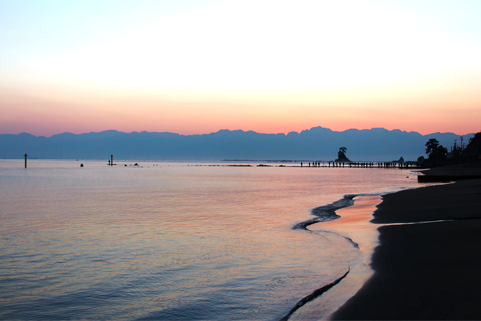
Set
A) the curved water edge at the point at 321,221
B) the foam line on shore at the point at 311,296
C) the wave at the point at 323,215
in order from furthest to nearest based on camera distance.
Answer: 1. the wave at the point at 323,215
2. the curved water edge at the point at 321,221
3. the foam line on shore at the point at 311,296

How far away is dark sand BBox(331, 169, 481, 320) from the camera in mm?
5348

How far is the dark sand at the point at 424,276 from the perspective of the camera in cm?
535

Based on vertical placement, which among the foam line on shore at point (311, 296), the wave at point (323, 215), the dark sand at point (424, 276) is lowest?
the wave at point (323, 215)

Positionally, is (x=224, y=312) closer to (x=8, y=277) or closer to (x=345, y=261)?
(x=345, y=261)

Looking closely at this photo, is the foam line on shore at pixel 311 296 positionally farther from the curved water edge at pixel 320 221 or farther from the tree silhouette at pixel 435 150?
the tree silhouette at pixel 435 150

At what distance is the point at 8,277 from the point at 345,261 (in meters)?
7.94

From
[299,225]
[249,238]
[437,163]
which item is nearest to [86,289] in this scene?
[249,238]

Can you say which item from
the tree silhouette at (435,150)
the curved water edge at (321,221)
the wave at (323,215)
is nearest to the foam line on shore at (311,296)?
the curved water edge at (321,221)

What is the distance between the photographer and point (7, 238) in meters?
11.6

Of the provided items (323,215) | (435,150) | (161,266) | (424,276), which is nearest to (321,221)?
(323,215)

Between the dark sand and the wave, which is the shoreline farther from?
the dark sand

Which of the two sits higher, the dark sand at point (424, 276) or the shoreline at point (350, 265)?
the dark sand at point (424, 276)

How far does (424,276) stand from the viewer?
6793 millimetres

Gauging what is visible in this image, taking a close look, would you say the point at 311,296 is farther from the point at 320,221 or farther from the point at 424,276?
the point at 320,221
